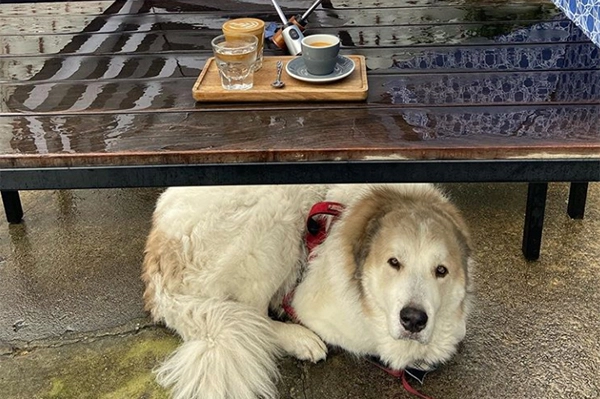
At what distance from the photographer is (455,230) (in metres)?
2.13

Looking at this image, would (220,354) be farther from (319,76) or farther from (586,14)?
(586,14)

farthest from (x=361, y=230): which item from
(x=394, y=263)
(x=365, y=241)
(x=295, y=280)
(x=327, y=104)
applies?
(x=327, y=104)

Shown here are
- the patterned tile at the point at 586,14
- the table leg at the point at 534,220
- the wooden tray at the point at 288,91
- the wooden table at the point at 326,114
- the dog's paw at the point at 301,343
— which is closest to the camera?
the wooden table at the point at 326,114

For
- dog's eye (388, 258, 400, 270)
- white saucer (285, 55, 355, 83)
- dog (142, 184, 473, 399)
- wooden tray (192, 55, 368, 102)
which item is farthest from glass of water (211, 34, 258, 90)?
dog's eye (388, 258, 400, 270)

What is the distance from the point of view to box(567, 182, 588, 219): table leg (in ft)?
9.60

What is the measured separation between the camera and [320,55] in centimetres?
190

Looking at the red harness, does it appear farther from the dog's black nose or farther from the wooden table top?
the wooden table top

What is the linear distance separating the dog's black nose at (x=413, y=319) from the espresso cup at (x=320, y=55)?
789 mm

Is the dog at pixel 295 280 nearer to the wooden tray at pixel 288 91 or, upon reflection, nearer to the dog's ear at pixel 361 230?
the dog's ear at pixel 361 230

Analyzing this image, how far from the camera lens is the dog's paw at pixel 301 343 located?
230 cm

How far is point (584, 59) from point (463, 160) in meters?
0.81

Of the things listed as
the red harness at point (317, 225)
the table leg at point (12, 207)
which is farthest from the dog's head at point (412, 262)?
the table leg at point (12, 207)

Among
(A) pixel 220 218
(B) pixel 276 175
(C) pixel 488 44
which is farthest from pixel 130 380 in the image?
(C) pixel 488 44

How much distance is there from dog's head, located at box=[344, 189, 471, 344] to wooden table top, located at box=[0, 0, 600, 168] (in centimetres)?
45
